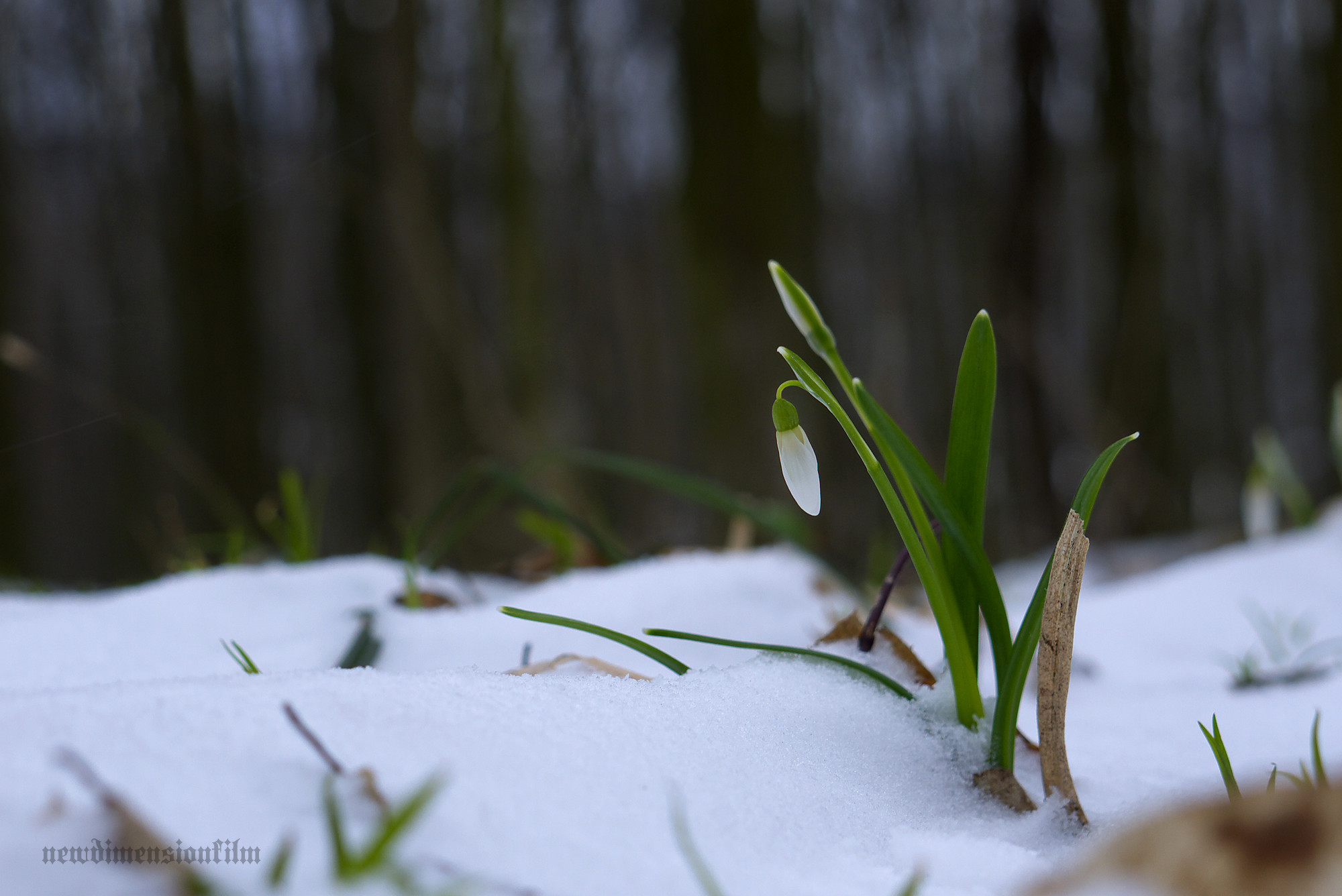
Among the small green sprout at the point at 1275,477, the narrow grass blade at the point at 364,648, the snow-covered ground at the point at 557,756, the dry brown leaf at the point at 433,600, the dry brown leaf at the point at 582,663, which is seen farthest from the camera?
the small green sprout at the point at 1275,477

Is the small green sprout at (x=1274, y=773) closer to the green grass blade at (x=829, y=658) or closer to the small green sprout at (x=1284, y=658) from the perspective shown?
the green grass blade at (x=829, y=658)

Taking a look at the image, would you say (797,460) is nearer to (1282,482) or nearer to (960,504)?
(960,504)

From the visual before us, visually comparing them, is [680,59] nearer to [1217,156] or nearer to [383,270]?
[383,270]

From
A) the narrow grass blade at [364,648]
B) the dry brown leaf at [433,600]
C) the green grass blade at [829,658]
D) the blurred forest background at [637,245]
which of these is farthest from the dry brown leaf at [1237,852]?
the blurred forest background at [637,245]

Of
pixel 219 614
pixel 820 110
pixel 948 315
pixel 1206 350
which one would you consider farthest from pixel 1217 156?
pixel 219 614

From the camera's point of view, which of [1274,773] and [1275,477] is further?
[1275,477]

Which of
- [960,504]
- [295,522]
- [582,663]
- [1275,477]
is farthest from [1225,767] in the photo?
[1275,477]

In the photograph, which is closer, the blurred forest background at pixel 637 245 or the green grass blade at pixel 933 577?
the green grass blade at pixel 933 577
